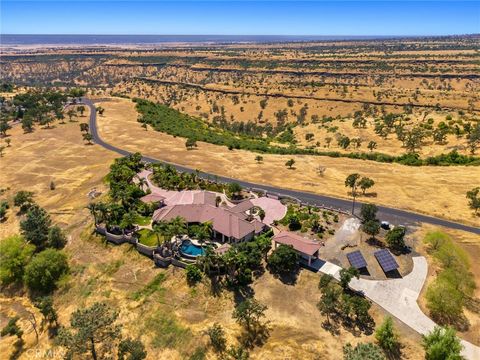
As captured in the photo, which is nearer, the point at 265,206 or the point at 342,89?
the point at 265,206

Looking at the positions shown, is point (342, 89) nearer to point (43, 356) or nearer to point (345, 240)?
point (345, 240)

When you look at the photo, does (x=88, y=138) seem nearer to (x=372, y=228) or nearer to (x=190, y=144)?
(x=190, y=144)

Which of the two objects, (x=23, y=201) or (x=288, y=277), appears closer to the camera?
(x=288, y=277)

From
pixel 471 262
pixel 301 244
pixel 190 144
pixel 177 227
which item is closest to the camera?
pixel 177 227

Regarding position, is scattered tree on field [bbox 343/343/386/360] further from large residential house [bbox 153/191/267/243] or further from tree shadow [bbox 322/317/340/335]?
large residential house [bbox 153/191/267/243]

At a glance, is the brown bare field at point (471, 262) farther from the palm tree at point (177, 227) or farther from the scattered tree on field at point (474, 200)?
the palm tree at point (177, 227)

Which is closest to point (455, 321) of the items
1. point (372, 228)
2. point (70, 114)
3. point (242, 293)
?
point (372, 228)

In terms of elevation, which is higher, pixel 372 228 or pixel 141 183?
pixel 141 183

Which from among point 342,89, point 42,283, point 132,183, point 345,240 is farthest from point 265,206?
point 342,89
